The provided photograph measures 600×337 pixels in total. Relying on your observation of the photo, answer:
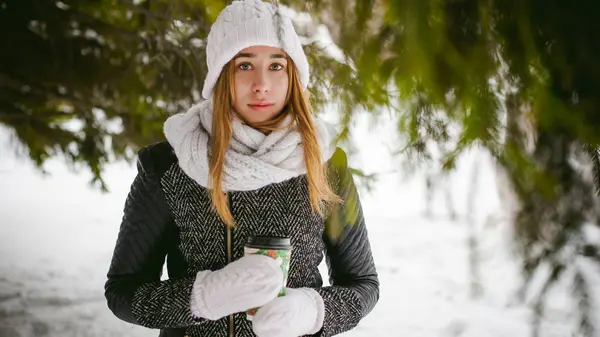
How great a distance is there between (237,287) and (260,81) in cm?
41

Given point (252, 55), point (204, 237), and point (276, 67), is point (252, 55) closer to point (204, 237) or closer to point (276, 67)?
point (276, 67)

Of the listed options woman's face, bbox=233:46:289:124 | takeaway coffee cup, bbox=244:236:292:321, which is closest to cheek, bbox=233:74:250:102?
woman's face, bbox=233:46:289:124

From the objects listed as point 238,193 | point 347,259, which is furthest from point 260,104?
point 347,259

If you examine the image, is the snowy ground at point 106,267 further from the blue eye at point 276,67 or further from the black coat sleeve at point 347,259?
the blue eye at point 276,67

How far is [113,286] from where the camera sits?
107 centimetres

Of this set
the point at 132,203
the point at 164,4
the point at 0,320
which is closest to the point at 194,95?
the point at 164,4

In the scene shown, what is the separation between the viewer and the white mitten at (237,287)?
880 mm

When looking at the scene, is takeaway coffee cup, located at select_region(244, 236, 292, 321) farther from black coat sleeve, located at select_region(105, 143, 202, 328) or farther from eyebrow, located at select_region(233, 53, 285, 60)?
eyebrow, located at select_region(233, 53, 285, 60)

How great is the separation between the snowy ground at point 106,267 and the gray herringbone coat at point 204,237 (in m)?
0.65

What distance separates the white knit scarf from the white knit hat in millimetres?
132

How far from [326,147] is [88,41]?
4.38 feet

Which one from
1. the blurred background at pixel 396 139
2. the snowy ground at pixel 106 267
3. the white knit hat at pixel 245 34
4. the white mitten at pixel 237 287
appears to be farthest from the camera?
the snowy ground at pixel 106 267

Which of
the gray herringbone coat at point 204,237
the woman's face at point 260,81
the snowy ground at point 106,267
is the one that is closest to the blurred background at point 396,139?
the snowy ground at point 106,267

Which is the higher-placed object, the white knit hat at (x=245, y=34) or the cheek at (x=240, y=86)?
the white knit hat at (x=245, y=34)
